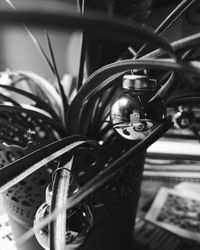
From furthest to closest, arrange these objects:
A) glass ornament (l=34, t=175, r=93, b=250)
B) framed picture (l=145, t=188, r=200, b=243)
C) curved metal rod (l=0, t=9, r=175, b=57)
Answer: framed picture (l=145, t=188, r=200, b=243)
glass ornament (l=34, t=175, r=93, b=250)
curved metal rod (l=0, t=9, r=175, b=57)

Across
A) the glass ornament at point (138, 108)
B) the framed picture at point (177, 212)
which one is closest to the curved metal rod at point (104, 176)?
the glass ornament at point (138, 108)

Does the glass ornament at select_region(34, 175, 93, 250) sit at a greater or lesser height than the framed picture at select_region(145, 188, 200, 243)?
greater

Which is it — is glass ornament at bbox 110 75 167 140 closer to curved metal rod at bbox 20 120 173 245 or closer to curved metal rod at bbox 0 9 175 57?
curved metal rod at bbox 20 120 173 245

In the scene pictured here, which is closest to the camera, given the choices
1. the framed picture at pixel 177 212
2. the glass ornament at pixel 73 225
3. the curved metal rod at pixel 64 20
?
the curved metal rod at pixel 64 20

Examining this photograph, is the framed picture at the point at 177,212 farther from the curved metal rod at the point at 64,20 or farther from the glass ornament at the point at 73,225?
the curved metal rod at the point at 64,20

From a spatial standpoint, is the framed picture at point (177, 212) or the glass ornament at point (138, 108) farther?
the framed picture at point (177, 212)

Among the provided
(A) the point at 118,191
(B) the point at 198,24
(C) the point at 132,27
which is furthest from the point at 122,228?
(B) the point at 198,24

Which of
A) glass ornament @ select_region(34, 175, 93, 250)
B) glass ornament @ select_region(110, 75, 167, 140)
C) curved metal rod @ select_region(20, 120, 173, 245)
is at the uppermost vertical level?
glass ornament @ select_region(110, 75, 167, 140)

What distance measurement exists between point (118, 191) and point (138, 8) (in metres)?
0.58

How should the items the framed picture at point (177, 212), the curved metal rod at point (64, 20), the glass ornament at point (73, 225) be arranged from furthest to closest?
1. the framed picture at point (177, 212)
2. the glass ornament at point (73, 225)
3. the curved metal rod at point (64, 20)

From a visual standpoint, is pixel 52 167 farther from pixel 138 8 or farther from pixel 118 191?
pixel 138 8

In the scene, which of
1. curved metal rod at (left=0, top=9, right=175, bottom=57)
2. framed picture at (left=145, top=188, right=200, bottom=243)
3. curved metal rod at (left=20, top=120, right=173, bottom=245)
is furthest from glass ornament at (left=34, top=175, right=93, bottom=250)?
framed picture at (left=145, top=188, right=200, bottom=243)

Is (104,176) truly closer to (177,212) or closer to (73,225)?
(73,225)

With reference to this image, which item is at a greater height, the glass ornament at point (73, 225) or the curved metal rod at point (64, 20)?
the curved metal rod at point (64, 20)
